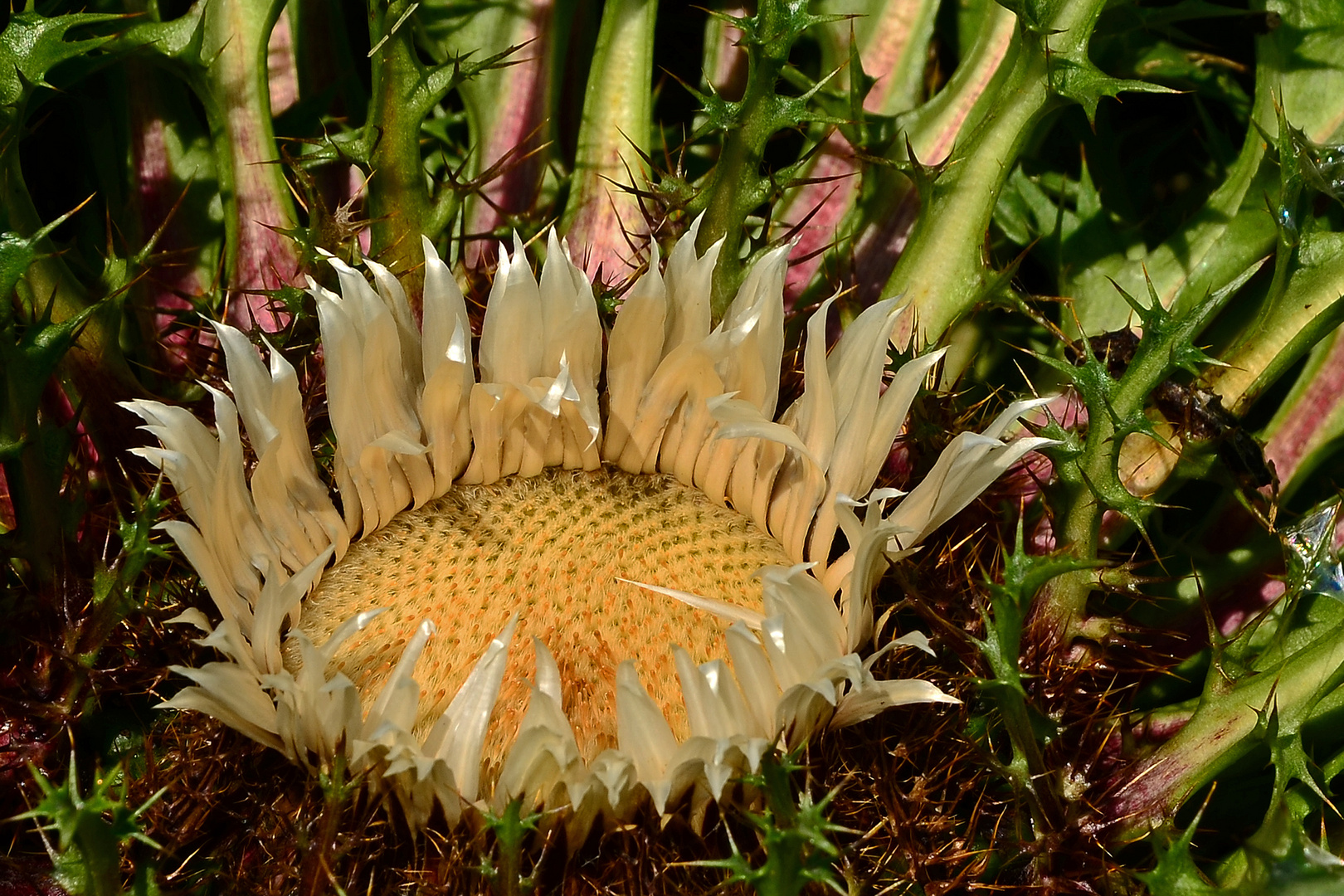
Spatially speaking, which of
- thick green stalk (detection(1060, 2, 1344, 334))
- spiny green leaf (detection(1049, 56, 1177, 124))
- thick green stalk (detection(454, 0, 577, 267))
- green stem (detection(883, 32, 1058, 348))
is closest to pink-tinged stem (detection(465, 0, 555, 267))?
thick green stalk (detection(454, 0, 577, 267))

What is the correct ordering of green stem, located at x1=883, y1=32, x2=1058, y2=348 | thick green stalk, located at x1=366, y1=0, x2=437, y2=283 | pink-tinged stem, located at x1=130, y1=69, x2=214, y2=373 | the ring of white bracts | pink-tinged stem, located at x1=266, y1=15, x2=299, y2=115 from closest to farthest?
the ring of white bracts, thick green stalk, located at x1=366, y1=0, x2=437, y2=283, green stem, located at x1=883, y1=32, x2=1058, y2=348, pink-tinged stem, located at x1=130, y1=69, x2=214, y2=373, pink-tinged stem, located at x1=266, y1=15, x2=299, y2=115

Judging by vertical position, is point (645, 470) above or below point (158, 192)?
below

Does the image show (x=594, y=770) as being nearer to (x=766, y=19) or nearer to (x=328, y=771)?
(x=328, y=771)

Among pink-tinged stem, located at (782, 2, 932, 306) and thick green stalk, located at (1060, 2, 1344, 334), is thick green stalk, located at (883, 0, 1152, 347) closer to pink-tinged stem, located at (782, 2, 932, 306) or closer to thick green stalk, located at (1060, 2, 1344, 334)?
pink-tinged stem, located at (782, 2, 932, 306)

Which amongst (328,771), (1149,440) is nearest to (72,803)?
(328,771)

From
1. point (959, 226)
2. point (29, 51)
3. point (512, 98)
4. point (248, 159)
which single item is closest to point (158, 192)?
point (248, 159)

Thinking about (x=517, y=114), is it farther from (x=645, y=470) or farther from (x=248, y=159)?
(x=645, y=470)

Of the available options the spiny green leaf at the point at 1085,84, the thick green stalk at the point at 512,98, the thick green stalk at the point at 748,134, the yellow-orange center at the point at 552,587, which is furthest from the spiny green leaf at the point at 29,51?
the spiny green leaf at the point at 1085,84

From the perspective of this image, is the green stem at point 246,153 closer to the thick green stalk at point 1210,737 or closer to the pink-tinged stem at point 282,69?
the pink-tinged stem at point 282,69
